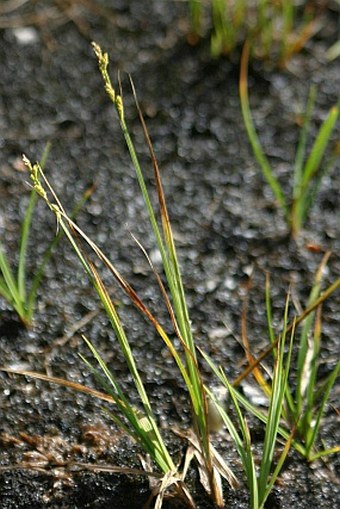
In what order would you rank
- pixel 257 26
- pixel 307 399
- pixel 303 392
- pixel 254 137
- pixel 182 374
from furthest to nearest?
1. pixel 257 26
2. pixel 254 137
3. pixel 303 392
4. pixel 307 399
5. pixel 182 374

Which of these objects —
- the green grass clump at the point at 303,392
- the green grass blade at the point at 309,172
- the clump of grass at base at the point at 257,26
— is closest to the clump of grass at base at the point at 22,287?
the green grass clump at the point at 303,392

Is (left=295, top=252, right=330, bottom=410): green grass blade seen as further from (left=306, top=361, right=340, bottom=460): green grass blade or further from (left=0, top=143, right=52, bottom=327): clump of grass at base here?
(left=0, top=143, right=52, bottom=327): clump of grass at base

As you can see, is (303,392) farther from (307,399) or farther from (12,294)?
(12,294)

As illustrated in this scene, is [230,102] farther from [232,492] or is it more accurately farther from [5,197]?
[232,492]

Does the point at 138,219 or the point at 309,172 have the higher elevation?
the point at 309,172

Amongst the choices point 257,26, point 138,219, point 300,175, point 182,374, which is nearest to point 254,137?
point 300,175
